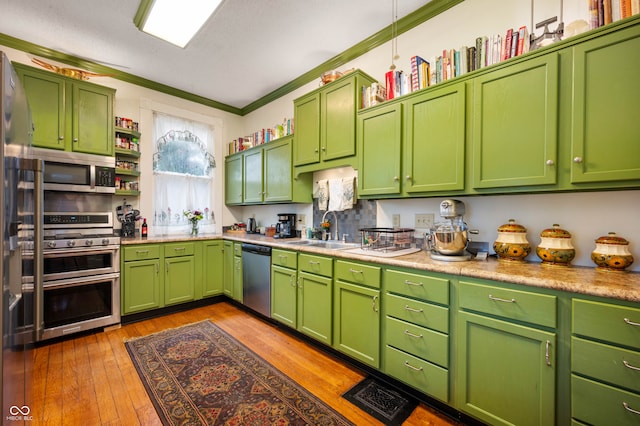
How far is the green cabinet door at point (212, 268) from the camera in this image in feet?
11.6

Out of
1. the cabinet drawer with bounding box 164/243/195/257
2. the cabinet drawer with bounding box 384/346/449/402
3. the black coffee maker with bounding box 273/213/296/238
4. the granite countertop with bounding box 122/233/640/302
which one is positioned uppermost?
the black coffee maker with bounding box 273/213/296/238

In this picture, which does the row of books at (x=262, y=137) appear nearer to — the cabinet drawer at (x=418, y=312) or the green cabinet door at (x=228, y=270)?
the green cabinet door at (x=228, y=270)

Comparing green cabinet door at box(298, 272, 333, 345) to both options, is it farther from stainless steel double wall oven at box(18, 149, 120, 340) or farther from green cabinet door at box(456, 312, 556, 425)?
stainless steel double wall oven at box(18, 149, 120, 340)

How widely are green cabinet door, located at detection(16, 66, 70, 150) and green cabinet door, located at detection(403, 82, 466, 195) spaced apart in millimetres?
3380

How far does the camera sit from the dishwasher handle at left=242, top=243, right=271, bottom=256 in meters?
2.91

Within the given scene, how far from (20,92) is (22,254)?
668 millimetres

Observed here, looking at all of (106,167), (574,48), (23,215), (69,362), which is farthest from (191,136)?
(574,48)

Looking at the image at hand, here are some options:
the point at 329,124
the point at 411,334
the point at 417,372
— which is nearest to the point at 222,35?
the point at 329,124

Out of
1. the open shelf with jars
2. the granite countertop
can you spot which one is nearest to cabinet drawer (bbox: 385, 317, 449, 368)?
the granite countertop

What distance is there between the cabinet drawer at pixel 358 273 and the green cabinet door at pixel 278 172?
1.31 metres

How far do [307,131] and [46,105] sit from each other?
259 centimetres

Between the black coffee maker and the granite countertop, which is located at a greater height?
the black coffee maker

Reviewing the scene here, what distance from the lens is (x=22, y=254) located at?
1.06 meters

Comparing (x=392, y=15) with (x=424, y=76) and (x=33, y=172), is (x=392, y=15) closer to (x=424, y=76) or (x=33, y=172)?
(x=424, y=76)
